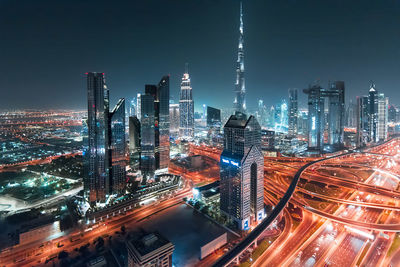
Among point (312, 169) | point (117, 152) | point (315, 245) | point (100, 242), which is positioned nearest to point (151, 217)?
point (100, 242)

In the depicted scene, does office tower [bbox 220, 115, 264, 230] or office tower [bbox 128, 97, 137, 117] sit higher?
office tower [bbox 128, 97, 137, 117]

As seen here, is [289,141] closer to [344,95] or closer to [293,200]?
[344,95]

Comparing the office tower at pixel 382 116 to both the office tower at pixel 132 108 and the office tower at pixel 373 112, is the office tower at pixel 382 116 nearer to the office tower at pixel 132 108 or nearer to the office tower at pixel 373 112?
the office tower at pixel 373 112

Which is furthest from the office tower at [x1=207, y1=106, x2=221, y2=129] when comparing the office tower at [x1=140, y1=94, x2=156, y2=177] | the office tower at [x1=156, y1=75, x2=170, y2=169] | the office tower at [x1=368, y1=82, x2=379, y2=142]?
A: the office tower at [x1=368, y1=82, x2=379, y2=142]

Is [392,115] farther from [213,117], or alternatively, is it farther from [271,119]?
[213,117]

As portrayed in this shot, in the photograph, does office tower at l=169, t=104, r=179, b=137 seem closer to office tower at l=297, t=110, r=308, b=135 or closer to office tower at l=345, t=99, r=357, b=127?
office tower at l=297, t=110, r=308, b=135

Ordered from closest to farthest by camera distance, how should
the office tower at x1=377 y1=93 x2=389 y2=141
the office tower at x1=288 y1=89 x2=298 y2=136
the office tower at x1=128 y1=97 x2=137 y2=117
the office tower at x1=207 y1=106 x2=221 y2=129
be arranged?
the office tower at x1=377 y1=93 x2=389 y2=141 → the office tower at x1=288 y1=89 x2=298 y2=136 → the office tower at x1=207 y1=106 x2=221 y2=129 → the office tower at x1=128 y1=97 x2=137 y2=117

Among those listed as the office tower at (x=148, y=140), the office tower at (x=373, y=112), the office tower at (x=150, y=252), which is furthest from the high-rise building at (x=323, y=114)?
the office tower at (x=150, y=252)
